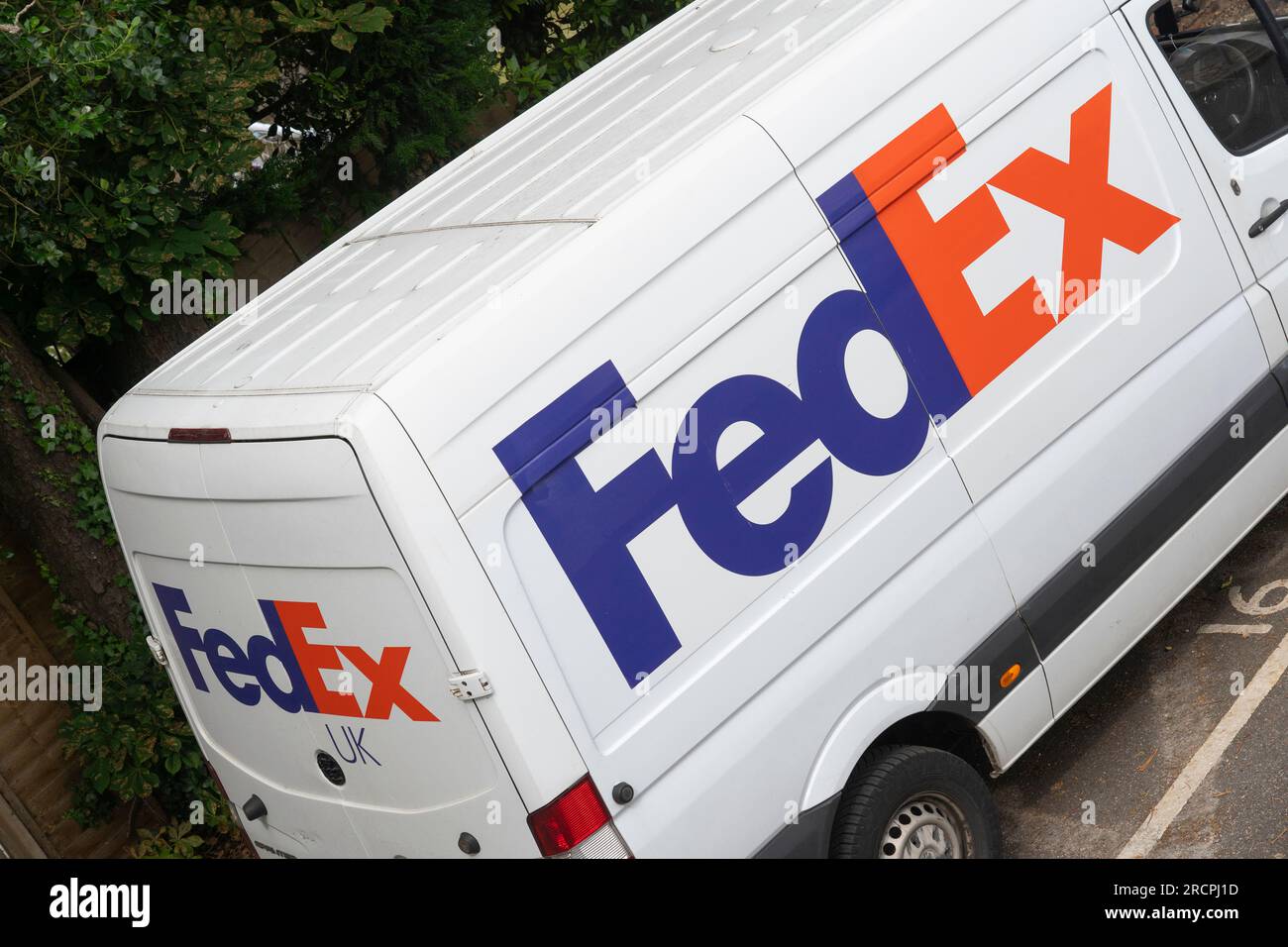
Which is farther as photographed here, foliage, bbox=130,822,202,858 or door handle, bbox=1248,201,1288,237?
foliage, bbox=130,822,202,858

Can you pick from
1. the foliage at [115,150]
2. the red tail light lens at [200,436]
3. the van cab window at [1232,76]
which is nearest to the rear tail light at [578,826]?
the red tail light lens at [200,436]

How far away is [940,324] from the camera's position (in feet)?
13.2

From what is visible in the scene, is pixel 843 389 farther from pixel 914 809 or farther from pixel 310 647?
pixel 310 647

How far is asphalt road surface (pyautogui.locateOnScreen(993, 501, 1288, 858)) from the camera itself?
172 inches

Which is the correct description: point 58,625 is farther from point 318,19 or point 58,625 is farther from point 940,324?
point 940,324

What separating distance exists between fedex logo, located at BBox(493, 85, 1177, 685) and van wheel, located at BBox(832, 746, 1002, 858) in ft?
2.65

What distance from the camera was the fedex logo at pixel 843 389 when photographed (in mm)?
3383

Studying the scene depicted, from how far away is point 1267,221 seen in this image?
193 inches

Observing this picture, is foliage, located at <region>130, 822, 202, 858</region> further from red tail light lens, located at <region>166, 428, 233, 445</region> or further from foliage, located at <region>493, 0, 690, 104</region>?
foliage, located at <region>493, 0, 690, 104</region>

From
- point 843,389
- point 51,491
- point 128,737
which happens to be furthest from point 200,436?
point 128,737

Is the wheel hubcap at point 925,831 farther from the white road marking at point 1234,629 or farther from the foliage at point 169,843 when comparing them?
the foliage at point 169,843

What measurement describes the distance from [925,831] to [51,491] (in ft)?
14.1

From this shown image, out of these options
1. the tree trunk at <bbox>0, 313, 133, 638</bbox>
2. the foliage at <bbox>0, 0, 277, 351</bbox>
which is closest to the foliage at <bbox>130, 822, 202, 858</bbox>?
the tree trunk at <bbox>0, 313, 133, 638</bbox>
